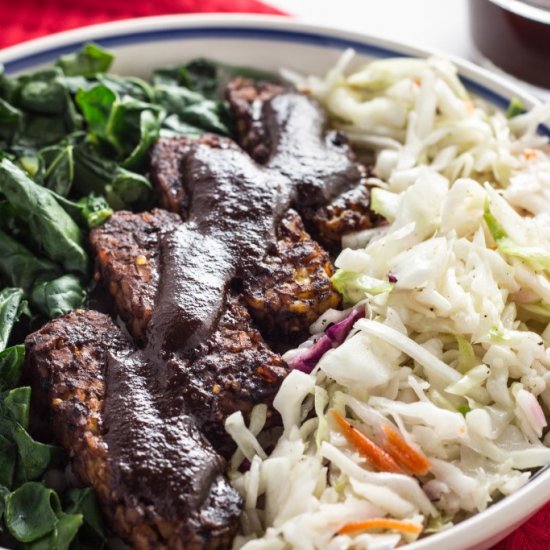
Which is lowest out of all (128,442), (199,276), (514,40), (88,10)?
(128,442)

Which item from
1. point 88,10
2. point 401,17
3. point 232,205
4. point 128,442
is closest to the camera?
point 128,442

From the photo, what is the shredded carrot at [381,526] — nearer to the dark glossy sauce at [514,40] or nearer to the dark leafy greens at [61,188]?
the dark leafy greens at [61,188]

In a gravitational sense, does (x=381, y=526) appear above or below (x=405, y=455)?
below

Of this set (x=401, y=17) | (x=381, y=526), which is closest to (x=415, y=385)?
(x=381, y=526)

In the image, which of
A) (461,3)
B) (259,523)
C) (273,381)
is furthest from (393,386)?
(461,3)

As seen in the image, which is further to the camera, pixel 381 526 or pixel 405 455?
pixel 405 455

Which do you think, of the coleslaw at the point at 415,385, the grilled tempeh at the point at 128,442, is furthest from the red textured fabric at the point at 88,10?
the grilled tempeh at the point at 128,442

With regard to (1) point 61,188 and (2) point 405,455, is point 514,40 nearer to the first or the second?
(1) point 61,188

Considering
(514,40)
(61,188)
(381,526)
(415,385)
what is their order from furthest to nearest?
1. (514,40)
2. (61,188)
3. (415,385)
4. (381,526)
